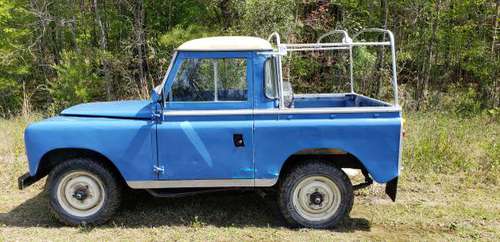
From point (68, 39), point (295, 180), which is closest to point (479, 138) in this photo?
point (295, 180)

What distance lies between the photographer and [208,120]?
518 cm

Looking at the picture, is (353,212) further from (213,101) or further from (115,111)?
(115,111)

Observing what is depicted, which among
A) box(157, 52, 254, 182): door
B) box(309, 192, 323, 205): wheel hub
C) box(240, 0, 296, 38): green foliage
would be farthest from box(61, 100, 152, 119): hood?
box(240, 0, 296, 38): green foliage

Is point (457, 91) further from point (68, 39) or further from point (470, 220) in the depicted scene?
point (68, 39)

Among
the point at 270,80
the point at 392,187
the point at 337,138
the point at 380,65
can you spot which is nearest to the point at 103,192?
the point at 270,80

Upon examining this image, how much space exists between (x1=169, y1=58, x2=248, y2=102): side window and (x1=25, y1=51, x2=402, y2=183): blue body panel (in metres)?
0.05

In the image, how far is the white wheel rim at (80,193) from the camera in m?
5.39

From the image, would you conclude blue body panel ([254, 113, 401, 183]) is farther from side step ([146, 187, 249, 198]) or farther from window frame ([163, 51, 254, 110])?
side step ([146, 187, 249, 198])

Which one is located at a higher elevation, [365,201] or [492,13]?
[492,13]

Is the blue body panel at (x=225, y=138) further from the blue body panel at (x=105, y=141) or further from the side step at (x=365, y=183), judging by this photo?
the side step at (x=365, y=183)

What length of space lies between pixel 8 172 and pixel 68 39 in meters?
11.3

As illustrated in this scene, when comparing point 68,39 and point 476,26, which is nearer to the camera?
point 476,26

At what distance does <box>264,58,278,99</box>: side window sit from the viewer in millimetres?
5211

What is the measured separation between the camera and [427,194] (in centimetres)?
658
